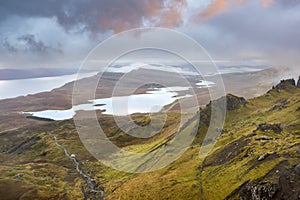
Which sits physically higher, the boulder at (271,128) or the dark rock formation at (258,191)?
the boulder at (271,128)

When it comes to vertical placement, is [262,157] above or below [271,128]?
Answer: below

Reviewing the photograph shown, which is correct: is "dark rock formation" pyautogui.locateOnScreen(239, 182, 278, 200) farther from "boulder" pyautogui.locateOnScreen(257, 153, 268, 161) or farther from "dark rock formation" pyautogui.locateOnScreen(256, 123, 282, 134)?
"dark rock formation" pyautogui.locateOnScreen(256, 123, 282, 134)

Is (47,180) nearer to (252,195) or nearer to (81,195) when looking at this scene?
(81,195)

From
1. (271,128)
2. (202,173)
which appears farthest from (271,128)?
(202,173)

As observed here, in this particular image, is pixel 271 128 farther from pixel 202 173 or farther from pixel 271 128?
pixel 202 173

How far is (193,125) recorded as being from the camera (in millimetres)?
166125

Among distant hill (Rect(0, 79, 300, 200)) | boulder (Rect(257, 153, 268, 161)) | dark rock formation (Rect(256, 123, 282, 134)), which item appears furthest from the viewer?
dark rock formation (Rect(256, 123, 282, 134))

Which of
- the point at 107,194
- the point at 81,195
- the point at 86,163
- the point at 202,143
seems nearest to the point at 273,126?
the point at 202,143

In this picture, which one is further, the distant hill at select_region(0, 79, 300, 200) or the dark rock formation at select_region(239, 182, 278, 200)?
the distant hill at select_region(0, 79, 300, 200)

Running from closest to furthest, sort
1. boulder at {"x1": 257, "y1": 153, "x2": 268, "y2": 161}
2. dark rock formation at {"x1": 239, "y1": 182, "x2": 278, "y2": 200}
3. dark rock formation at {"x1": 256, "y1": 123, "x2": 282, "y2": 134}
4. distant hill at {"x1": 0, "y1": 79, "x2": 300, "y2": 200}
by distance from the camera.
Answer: dark rock formation at {"x1": 239, "y1": 182, "x2": 278, "y2": 200}
distant hill at {"x1": 0, "y1": 79, "x2": 300, "y2": 200}
boulder at {"x1": 257, "y1": 153, "x2": 268, "y2": 161}
dark rock formation at {"x1": 256, "y1": 123, "x2": 282, "y2": 134}

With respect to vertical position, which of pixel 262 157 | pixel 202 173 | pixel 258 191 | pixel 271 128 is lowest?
pixel 202 173

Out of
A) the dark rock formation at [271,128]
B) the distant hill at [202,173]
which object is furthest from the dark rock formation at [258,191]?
the dark rock formation at [271,128]

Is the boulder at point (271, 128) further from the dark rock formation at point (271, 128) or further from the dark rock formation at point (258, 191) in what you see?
the dark rock formation at point (258, 191)

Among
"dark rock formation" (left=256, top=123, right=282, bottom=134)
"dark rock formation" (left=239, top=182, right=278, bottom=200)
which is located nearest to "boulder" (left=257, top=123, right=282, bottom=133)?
"dark rock formation" (left=256, top=123, right=282, bottom=134)
